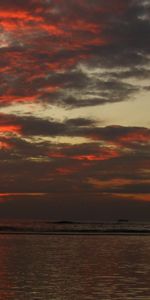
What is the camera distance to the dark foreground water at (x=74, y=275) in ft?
86.2

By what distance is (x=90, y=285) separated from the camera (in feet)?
95.8

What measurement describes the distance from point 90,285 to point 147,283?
3.21 meters

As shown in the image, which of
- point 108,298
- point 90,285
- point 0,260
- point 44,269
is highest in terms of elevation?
point 0,260

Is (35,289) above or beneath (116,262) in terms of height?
beneath

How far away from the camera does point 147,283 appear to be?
98.9ft

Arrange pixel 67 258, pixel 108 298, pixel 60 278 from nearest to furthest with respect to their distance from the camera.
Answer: pixel 108 298, pixel 60 278, pixel 67 258

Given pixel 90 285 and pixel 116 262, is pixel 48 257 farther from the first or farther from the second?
pixel 90 285

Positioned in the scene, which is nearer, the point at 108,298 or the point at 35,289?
the point at 108,298

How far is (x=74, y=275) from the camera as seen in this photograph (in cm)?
3328

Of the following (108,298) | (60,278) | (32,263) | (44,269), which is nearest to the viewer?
(108,298)

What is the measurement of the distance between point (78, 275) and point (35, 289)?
5.81 meters

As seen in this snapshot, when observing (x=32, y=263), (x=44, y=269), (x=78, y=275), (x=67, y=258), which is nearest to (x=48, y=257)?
(x=67, y=258)

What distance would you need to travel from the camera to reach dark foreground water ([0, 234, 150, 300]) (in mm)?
26281

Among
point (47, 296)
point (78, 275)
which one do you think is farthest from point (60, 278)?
point (47, 296)
